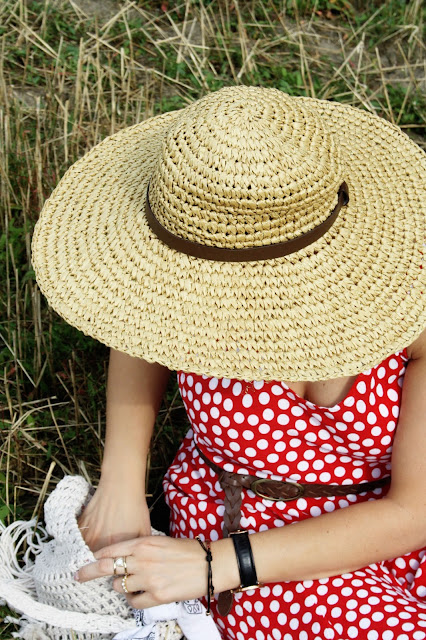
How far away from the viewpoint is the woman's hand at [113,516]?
1.52m

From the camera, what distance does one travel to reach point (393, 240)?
1.23 meters

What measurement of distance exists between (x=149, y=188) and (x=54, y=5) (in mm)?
2115

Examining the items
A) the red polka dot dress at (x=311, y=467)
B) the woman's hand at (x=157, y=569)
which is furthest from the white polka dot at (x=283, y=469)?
the woman's hand at (x=157, y=569)

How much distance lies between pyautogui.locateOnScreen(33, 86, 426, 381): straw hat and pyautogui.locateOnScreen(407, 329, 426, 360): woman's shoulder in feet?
0.36

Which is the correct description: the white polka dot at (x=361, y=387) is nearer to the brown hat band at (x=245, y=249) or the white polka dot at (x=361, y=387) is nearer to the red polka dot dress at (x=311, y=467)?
the red polka dot dress at (x=311, y=467)

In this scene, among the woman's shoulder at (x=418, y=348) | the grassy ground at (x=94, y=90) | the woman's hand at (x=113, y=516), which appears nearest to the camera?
the woman's shoulder at (x=418, y=348)

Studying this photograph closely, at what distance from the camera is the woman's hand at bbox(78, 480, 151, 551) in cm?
152

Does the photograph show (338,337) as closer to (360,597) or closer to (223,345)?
(223,345)

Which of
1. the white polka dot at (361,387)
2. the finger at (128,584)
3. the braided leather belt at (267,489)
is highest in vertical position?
the white polka dot at (361,387)

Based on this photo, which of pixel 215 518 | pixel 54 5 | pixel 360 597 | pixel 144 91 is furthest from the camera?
pixel 54 5

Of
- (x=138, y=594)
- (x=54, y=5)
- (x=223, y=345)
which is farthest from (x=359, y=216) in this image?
(x=54, y=5)

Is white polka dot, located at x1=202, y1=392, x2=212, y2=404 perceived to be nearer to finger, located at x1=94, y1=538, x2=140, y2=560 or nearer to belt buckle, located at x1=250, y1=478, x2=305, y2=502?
belt buckle, located at x1=250, y1=478, x2=305, y2=502

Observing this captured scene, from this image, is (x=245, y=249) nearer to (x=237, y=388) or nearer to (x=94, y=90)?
(x=237, y=388)

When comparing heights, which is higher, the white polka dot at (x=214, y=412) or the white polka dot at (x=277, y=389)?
the white polka dot at (x=277, y=389)
